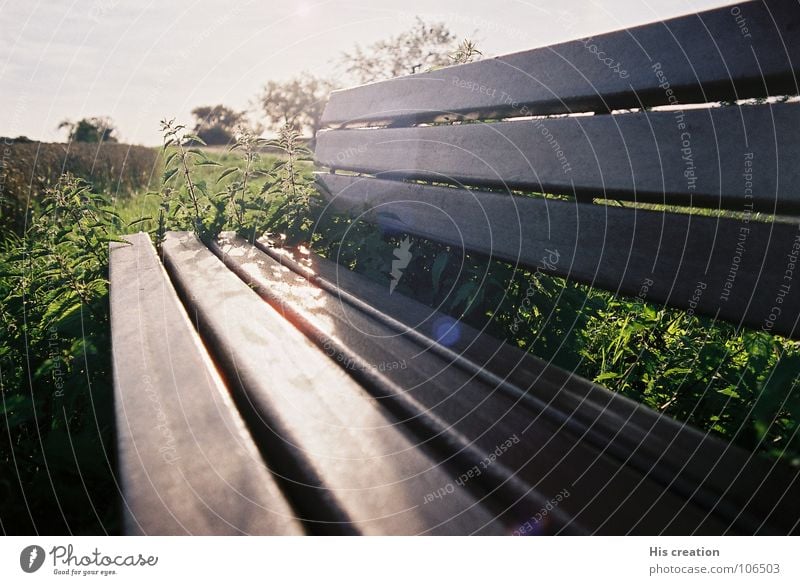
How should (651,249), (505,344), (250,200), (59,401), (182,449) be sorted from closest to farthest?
(182,449) → (505,344) → (651,249) → (59,401) → (250,200)

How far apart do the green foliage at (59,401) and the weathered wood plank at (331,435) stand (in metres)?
0.34

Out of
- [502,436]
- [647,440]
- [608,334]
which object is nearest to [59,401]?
[502,436]

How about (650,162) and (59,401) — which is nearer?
(650,162)

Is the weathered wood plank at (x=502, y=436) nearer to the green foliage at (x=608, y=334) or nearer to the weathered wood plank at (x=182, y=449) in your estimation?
the weathered wood plank at (x=182, y=449)

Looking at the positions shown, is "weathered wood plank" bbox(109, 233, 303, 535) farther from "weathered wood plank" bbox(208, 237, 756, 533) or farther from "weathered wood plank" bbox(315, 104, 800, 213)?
"weathered wood plank" bbox(315, 104, 800, 213)

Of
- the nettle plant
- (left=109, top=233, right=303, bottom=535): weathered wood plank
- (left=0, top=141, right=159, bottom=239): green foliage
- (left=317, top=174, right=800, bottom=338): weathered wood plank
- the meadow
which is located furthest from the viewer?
(left=0, top=141, right=159, bottom=239): green foliage

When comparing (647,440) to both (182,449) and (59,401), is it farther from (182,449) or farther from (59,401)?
(59,401)

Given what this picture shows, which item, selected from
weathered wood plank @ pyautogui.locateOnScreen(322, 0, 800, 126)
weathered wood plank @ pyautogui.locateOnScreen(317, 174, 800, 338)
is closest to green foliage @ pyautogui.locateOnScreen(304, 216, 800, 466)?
weathered wood plank @ pyautogui.locateOnScreen(317, 174, 800, 338)

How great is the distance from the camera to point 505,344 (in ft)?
3.49

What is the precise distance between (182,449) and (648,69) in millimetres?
1314

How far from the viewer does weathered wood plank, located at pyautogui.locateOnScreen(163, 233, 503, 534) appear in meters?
0.58

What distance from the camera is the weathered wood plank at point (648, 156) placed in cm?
104

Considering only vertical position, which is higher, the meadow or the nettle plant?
the nettle plant
